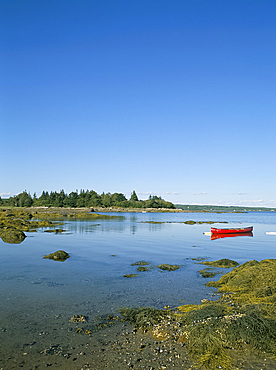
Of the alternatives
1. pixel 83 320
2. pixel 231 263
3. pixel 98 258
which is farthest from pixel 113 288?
pixel 231 263

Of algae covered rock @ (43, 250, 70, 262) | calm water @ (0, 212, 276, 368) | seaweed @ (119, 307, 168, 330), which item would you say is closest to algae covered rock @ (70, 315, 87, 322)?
calm water @ (0, 212, 276, 368)

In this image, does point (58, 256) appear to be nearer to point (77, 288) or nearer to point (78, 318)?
point (77, 288)

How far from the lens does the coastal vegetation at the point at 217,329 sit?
9.93 m

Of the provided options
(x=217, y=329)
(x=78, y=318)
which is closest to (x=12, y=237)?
(x=78, y=318)

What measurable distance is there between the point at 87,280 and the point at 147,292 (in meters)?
5.08

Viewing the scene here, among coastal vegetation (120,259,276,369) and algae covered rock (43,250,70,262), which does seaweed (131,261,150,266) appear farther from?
coastal vegetation (120,259,276,369)

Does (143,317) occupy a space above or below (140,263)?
above

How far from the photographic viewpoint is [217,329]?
10961 millimetres

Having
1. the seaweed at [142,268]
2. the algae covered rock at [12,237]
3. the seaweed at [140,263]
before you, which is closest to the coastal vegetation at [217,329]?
the seaweed at [142,268]

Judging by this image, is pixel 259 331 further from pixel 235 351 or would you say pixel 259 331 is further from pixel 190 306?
pixel 190 306

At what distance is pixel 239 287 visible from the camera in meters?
18.0

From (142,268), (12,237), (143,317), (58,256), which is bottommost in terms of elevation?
(142,268)

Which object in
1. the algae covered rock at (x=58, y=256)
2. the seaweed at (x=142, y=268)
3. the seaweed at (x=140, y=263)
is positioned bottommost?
the seaweed at (x=140, y=263)

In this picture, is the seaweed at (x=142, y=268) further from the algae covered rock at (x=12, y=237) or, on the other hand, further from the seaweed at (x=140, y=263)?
the algae covered rock at (x=12, y=237)
